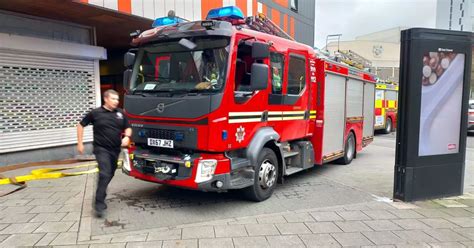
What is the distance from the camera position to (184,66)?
514 cm

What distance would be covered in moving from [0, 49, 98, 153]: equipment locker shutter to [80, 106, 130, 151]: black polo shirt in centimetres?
431

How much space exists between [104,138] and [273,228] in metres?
2.53

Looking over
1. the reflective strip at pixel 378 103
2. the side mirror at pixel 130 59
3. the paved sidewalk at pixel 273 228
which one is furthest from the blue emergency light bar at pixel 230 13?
the reflective strip at pixel 378 103

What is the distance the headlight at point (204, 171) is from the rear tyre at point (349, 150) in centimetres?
512

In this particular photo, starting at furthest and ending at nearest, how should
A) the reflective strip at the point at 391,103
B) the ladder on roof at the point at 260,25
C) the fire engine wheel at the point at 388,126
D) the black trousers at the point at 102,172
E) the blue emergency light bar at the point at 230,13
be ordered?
the fire engine wheel at the point at 388,126, the reflective strip at the point at 391,103, the ladder on roof at the point at 260,25, the blue emergency light bar at the point at 230,13, the black trousers at the point at 102,172

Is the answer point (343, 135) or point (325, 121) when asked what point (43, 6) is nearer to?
point (325, 121)

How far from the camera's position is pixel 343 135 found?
335 inches

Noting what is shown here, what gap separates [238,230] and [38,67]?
6777mm

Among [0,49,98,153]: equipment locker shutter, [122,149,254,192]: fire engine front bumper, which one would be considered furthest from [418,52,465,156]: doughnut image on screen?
[0,49,98,153]: equipment locker shutter

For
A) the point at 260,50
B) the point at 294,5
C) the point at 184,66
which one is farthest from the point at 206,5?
the point at 294,5

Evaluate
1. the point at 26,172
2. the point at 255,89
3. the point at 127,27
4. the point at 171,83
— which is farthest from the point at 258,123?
the point at 127,27

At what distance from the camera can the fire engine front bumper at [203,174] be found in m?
4.74

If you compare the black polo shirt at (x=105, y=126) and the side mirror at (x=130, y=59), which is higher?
the side mirror at (x=130, y=59)

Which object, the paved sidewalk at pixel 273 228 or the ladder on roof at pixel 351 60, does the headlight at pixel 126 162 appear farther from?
the ladder on roof at pixel 351 60
